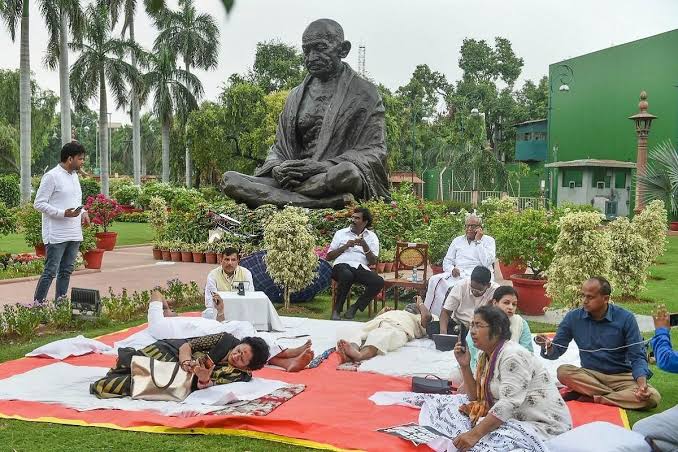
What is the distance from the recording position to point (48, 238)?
791 cm

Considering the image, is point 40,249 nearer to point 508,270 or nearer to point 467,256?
point 508,270

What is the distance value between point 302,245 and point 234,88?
2745 centimetres

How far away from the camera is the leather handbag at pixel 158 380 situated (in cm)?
513

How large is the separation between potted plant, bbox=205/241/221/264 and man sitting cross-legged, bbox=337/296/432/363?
20.2 feet

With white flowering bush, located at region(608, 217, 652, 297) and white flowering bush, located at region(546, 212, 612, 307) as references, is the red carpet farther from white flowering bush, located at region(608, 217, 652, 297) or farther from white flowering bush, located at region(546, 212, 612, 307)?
white flowering bush, located at region(608, 217, 652, 297)

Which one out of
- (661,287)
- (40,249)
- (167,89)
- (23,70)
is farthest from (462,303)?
(167,89)

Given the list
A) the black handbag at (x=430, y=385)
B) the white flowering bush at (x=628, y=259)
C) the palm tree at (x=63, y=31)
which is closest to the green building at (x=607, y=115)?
the white flowering bush at (x=628, y=259)

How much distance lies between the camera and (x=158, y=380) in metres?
5.14

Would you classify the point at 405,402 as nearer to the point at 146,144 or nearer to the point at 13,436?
the point at 13,436

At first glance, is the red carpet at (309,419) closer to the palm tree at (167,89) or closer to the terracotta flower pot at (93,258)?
the terracotta flower pot at (93,258)

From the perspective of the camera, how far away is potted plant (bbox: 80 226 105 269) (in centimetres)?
1208

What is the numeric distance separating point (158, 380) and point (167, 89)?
32333 mm

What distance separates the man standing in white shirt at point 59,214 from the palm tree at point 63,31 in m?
17.9

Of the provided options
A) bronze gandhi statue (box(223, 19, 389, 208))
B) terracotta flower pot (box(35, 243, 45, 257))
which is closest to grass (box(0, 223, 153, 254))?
terracotta flower pot (box(35, 243, 45, 257))
